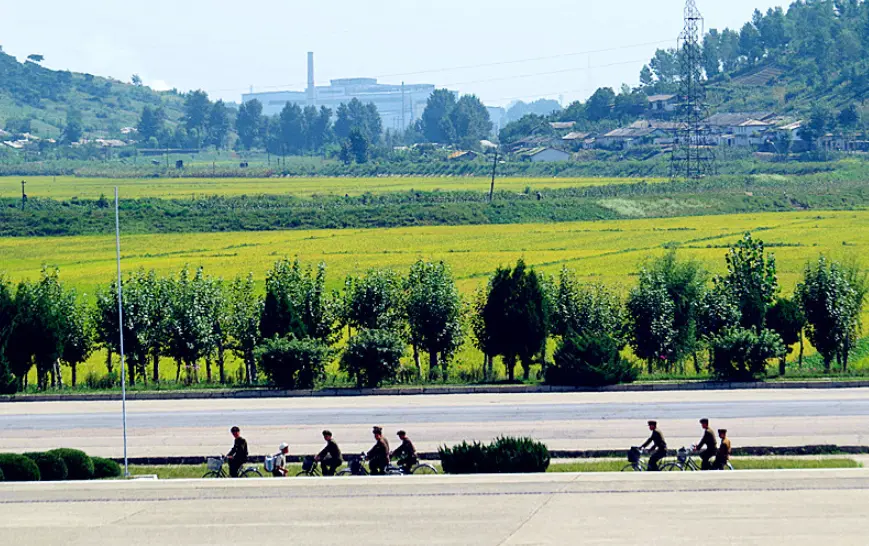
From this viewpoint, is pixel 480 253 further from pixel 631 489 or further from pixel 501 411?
pixel 631 489

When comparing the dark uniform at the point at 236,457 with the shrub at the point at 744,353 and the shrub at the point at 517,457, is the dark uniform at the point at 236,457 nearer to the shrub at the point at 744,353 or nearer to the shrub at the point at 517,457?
the shrub at the point at 517,457

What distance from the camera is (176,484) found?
77.9ft

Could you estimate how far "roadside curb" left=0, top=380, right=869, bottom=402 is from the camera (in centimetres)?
3591

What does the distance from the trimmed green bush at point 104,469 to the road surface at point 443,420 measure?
7.38ft

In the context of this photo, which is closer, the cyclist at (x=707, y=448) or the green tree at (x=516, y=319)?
the cyclist at (x=707, y=448)

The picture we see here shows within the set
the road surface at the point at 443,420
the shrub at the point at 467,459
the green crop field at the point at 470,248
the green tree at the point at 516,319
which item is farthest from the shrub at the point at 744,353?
the green crop field at the point at 470,248

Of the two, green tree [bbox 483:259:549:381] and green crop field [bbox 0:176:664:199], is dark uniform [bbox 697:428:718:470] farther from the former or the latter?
green crop field [bbox 0:176:664:199]

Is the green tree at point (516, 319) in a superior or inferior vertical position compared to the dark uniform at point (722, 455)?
superior

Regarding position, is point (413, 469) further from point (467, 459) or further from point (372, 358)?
point (372, 358)

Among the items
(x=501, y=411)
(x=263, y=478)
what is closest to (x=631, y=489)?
(x=263, y=478)

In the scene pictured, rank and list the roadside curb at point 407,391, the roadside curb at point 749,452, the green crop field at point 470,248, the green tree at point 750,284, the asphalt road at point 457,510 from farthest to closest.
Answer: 1. the green crop field at point 470,248
2. the green tree at point 750,284
3. the roadside curb at point 407,391
4. the roadside curb at point 749,452
5. the asphalt road at point 457,510

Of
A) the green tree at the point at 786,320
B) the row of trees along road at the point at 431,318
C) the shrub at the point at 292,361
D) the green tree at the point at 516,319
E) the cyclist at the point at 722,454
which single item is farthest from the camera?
the green tree at the point at 786,320

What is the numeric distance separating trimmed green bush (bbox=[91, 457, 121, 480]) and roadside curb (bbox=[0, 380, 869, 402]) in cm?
1019

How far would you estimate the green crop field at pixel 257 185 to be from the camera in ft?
464
